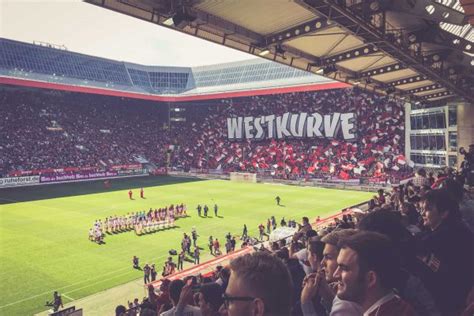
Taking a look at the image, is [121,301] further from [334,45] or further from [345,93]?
[345,93]

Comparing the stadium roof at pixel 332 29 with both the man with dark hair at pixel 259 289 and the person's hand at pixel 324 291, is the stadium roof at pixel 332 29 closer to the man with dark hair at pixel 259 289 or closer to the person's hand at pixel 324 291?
the person's hand at pixel 324 291

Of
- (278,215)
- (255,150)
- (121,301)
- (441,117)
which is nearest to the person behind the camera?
(121,301)

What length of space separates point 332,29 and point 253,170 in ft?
159

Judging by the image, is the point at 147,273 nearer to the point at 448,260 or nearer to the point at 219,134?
the point at 448,260

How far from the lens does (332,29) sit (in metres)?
12.5

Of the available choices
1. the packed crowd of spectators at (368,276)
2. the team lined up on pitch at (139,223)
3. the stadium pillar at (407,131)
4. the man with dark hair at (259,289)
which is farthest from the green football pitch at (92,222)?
the man with dark hair at (259,289)

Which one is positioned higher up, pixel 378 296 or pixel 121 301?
pixel 378 296

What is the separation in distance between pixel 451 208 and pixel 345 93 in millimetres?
55314

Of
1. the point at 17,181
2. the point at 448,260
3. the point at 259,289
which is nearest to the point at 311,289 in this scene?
the point at 259,289

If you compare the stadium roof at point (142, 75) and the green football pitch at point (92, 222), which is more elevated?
the stadium roof at point (142, 75)

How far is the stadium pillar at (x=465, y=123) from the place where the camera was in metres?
28.9

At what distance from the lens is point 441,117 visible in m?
36.4

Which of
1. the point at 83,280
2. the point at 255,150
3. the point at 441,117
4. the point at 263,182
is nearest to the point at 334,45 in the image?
the point at 83,280

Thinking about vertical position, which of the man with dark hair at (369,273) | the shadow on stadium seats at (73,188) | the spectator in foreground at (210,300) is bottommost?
the shadow on stadium seats at (73,188)
